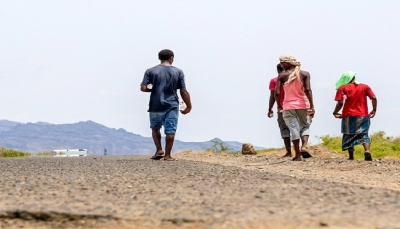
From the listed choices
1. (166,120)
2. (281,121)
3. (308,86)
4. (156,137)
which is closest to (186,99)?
(166,120)

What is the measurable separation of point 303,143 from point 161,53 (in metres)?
3.16

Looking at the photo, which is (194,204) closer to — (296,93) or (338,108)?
(296,93)

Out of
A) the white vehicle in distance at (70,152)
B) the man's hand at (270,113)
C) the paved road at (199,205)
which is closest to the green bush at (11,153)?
the white vehicle in distance at (70,152)

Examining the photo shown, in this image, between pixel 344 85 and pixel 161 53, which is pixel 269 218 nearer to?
pixel 161 53

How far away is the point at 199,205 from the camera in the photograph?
460 centimetres

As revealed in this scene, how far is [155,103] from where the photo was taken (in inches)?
480

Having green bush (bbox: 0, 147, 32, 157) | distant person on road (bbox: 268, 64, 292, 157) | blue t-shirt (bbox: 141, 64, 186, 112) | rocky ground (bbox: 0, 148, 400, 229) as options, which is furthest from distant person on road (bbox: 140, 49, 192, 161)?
green bush (bbox: 0, 147, 32, 157)

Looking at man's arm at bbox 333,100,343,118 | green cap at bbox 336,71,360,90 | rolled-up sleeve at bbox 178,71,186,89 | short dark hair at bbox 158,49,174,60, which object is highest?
short dark hair at bbox 158,49,174,60

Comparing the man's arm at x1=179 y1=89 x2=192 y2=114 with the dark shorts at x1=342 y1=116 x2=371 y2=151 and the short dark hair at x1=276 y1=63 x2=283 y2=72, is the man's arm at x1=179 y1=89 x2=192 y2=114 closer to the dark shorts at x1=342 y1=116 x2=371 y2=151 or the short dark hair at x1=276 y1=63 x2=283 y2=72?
the short dark hair at x1=276 y1=63 x2=283 y2=72

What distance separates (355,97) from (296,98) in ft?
4.98

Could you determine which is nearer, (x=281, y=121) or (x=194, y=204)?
(x=194, y=204)

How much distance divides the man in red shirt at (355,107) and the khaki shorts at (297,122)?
1.19 meters

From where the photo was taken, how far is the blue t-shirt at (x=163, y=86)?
1214 centimetres

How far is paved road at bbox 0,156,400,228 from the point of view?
4000 millimetres
